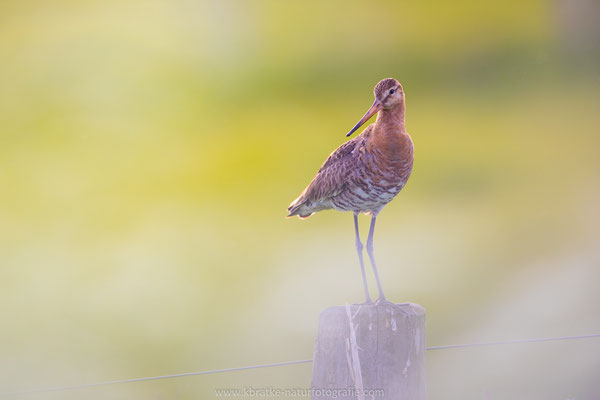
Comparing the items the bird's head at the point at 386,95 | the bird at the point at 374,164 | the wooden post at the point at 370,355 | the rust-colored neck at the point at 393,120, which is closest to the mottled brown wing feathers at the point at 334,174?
the bird at the point at 374,164

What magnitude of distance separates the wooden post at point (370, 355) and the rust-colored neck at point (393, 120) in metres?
1.72

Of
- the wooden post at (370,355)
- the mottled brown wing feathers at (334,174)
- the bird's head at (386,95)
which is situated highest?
the bird's head at (386,95)

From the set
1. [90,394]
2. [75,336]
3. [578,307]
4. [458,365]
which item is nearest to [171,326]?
[75,336]

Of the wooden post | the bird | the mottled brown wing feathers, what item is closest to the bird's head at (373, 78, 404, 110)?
the bird

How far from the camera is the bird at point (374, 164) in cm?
504

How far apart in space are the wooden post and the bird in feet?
4.15

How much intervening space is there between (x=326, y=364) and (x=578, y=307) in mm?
6989

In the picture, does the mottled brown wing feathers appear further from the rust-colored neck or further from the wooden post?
the wooden post

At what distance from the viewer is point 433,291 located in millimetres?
11094

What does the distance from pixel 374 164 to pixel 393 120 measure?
347 mm

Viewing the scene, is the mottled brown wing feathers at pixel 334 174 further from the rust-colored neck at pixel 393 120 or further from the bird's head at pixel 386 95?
the bird's head at pixel 386 95

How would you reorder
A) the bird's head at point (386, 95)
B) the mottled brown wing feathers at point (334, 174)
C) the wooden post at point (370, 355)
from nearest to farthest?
the wooden post at point (370, 355) → the bird's head at point (386, 95) → the mottled brown wing feathers at point (334, 174)

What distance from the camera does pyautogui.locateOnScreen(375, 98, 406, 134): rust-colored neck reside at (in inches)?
200

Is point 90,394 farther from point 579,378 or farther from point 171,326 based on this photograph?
point 579,378
